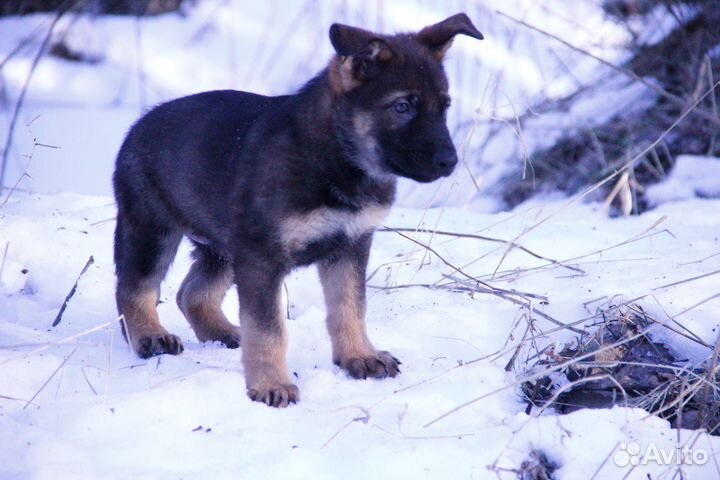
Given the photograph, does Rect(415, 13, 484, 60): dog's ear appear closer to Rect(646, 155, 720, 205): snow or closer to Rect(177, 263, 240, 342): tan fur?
Rect(177, 263, 240, 342): tan fur

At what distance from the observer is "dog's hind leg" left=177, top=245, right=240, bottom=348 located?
4582 millimetres

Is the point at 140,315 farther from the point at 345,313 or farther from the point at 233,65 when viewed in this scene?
the point at 233,65

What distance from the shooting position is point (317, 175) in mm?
3756

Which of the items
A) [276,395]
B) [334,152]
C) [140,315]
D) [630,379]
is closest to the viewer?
[276,395]

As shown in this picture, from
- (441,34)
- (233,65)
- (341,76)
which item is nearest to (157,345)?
(341,76)

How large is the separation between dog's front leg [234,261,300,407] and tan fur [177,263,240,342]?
2.69ft

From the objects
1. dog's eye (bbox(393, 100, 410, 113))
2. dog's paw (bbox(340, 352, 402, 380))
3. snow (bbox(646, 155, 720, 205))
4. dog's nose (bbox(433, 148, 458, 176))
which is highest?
dog's eye (bbox(393, 100, 410, 113))

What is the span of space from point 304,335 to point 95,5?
8.27 metres

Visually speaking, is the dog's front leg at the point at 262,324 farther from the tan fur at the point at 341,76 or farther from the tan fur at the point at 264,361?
the tan fur at the point at 341,76

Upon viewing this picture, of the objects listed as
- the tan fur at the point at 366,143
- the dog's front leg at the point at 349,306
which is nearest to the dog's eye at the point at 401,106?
the tan fur at the point at 366,143

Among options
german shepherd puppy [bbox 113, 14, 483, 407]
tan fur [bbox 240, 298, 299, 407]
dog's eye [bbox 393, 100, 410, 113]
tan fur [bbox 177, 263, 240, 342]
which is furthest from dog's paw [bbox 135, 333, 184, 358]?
dog's eye [bbox 393, 100, 410, 113]

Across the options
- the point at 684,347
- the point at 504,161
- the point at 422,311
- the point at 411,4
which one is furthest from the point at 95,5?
the point at 684,347

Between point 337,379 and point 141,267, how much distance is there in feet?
4.02

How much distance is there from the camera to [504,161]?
A: 8.33 metres
